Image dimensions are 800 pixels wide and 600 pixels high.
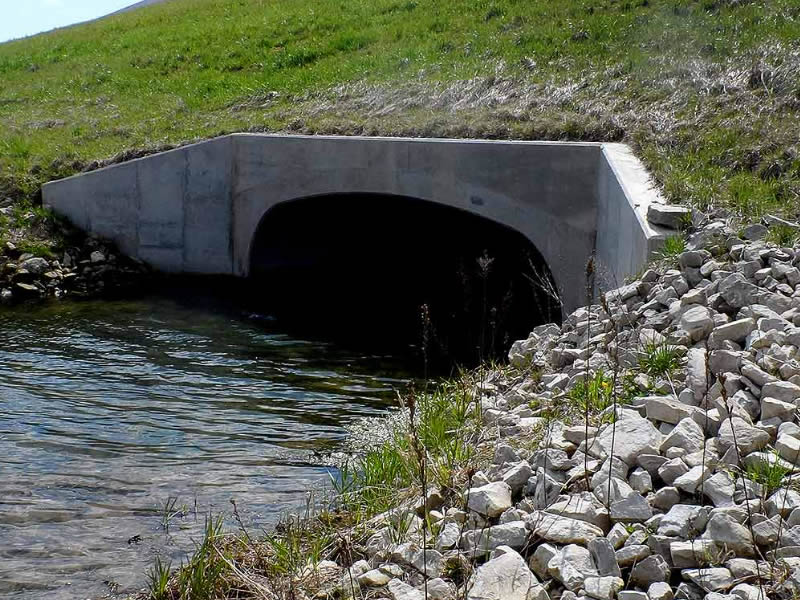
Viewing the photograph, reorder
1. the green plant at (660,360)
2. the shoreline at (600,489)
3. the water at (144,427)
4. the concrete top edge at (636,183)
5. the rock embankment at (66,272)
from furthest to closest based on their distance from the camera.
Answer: the rock embankment at (66,272), the concrete top edge at (636,183), the water at (144,427), the green plant at (660,360), the shoreline at (600,489)

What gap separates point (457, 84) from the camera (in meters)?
15.9

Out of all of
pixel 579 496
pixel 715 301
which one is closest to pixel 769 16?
pixel 715 301

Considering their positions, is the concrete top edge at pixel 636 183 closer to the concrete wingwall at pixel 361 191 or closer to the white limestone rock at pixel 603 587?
the concrete wingwall at pixel 361 191

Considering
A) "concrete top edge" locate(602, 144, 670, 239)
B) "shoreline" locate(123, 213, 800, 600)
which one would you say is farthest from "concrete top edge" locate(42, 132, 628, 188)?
"shoreline" locate(123, 213, 800, 600)

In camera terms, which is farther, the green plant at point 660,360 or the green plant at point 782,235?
the green plant at point 782,235

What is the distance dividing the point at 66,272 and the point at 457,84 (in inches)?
286

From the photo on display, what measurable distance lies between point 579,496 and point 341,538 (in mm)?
1161

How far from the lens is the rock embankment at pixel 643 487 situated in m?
3.43

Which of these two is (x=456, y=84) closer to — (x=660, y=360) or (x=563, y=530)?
(x=660, y=360)

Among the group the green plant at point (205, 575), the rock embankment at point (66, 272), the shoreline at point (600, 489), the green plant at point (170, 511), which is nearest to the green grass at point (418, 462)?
the shoreline at point (600, 489)

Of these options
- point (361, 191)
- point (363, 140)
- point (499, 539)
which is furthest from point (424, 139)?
point (499, 539)

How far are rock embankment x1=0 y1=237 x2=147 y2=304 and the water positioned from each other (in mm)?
1215

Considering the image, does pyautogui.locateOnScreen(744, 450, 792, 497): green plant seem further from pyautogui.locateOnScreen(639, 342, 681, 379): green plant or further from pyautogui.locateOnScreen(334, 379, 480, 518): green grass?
pyautogui.locateOnScreen(334, 379, 480, 518): green grass

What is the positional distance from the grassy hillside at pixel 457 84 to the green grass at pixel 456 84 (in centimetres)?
4
